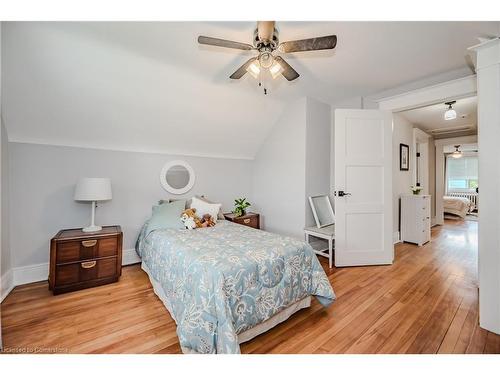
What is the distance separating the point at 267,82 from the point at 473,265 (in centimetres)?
374

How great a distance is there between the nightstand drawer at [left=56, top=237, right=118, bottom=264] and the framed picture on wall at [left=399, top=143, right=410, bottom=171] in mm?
4965

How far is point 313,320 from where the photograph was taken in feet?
5.71

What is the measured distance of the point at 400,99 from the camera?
2830 mm

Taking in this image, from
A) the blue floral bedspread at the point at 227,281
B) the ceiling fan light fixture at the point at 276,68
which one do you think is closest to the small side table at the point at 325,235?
the blue floral bedspread at the point at 227,281

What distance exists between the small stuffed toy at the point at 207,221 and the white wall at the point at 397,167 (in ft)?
10.9

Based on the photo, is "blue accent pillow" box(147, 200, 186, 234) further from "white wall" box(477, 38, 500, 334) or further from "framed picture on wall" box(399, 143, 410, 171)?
"framed picture on wall" box(399, 143, 410, 171)

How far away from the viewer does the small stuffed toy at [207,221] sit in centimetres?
266

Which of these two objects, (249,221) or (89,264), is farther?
(249,221)

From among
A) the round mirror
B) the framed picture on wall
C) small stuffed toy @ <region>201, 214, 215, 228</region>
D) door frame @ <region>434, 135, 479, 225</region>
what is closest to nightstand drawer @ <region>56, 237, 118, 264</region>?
small stuffed toy @ <region>201, 214, 215, 228</region>

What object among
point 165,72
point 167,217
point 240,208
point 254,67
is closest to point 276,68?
point 254,67

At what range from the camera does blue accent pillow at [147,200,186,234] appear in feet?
8.36

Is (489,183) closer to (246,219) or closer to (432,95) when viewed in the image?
(432,95)

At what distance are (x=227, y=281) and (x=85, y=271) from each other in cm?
182
